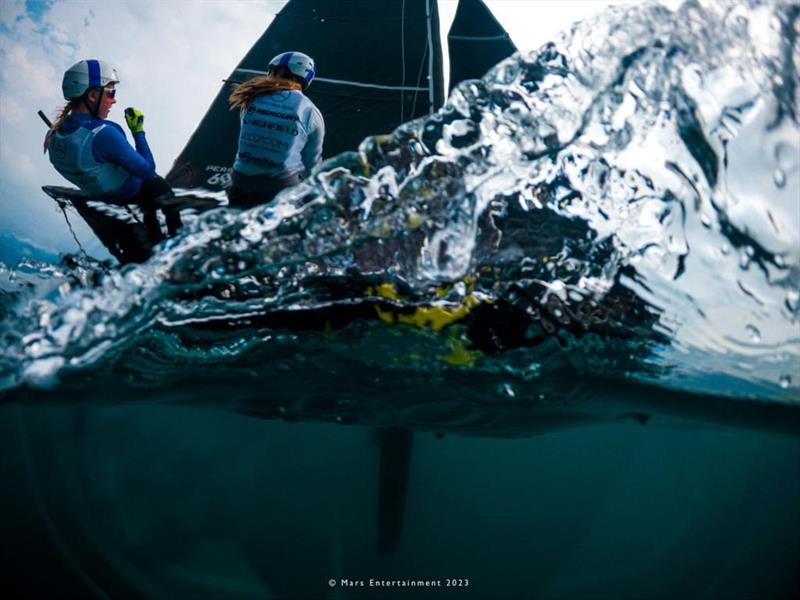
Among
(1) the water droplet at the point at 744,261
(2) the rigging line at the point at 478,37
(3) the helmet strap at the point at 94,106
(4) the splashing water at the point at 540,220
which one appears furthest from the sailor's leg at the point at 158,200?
(2) the rigging line at the point at 478,37

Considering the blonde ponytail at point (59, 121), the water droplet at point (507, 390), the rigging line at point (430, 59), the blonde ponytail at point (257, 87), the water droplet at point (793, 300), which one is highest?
the rigging line at point (430, 59)

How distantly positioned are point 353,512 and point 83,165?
3645 millimetres

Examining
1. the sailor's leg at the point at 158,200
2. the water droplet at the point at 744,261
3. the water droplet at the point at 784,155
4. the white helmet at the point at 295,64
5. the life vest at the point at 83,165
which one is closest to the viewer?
the water droplet at the point at 784,155

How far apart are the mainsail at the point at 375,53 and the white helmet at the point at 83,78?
5700mm

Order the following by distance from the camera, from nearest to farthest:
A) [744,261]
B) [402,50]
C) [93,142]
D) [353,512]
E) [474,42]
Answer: [744,261], [93,142], [353,512], [402,50], [474,42]

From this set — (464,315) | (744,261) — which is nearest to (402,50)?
(464,315)

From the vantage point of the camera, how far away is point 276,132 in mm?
3240

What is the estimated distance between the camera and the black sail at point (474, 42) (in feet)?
28.4

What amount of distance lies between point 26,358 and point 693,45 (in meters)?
2.97

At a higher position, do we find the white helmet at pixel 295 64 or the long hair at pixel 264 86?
the white helmet at pixel 295 64

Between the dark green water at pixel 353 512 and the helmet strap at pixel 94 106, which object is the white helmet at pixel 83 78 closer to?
the helmet strap at pixel 94 106

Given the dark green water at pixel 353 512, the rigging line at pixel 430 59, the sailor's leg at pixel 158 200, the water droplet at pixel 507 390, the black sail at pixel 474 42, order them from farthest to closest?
the black sail at pixel 474 42 < the rigging line at pixel 430 59 < the sailor's leg at pixel 158 200 < the water droplet at pixel 507 390 < the dark green water at pixel 353 512

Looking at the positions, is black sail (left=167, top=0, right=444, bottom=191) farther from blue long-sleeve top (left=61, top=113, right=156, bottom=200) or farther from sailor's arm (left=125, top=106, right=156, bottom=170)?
blue long-sleeve top (left=61, top=113, right=156, bottom=200)

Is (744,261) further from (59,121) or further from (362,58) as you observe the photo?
(362,58)
